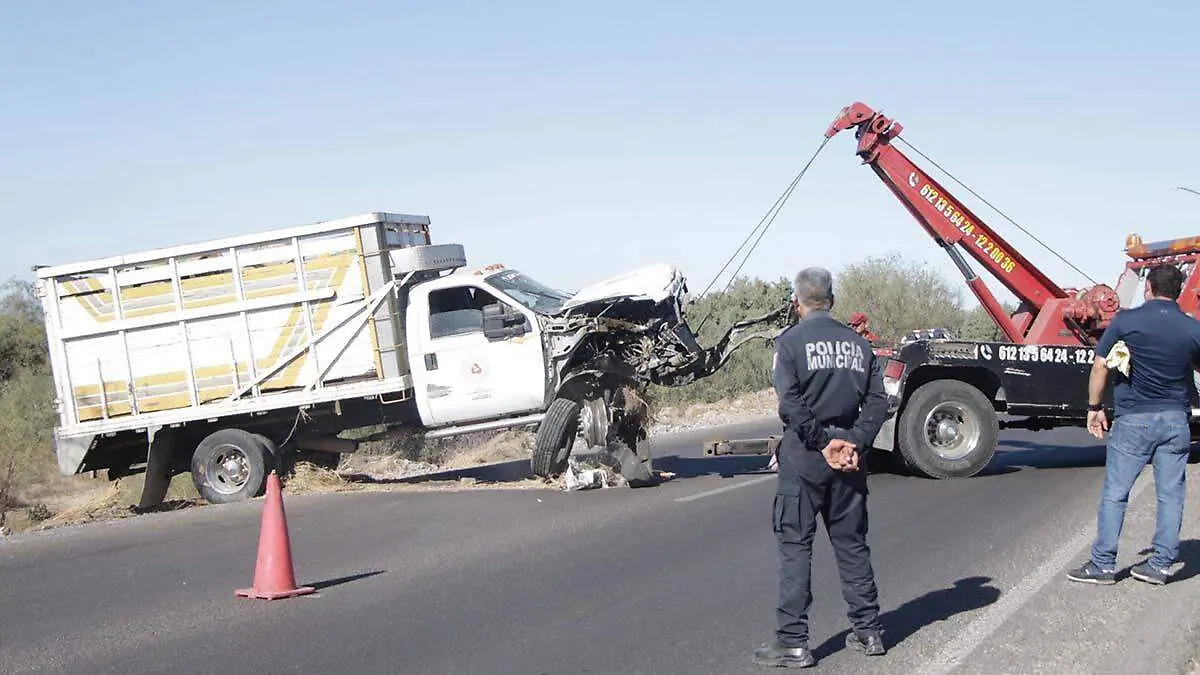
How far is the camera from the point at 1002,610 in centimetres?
675

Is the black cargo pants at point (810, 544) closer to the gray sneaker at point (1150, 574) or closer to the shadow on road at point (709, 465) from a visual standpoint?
the gray sneaker at point (1150, 574)

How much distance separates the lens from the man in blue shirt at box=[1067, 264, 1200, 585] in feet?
23.3

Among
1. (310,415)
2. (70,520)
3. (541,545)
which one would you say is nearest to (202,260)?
(310,415)

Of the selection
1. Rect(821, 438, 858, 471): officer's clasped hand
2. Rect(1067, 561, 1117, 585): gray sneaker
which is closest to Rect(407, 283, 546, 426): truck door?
Rect(1067, 561, 1117, 585): gray sneaker

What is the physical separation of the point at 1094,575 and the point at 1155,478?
2.23 feet

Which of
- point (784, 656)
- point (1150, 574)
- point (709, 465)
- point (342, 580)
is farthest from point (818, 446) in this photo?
point (709, 465)

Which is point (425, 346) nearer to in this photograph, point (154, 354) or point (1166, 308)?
point (154, 354)

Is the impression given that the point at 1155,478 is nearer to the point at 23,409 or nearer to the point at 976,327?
the point at 23,409

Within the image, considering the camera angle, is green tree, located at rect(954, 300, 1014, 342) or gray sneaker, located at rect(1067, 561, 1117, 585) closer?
gray sneaker, located at rect(1067, 561, 1117, 585)

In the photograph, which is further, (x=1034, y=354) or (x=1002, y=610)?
(x=1034, y=354)

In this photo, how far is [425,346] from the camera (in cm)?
1396

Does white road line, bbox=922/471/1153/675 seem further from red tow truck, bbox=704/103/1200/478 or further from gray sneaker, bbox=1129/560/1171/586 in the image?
red tow truck, bbox=704/103/1200/478

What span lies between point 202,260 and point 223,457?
7.69 feet

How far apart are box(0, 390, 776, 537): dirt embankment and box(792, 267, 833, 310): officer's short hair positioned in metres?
7.91
